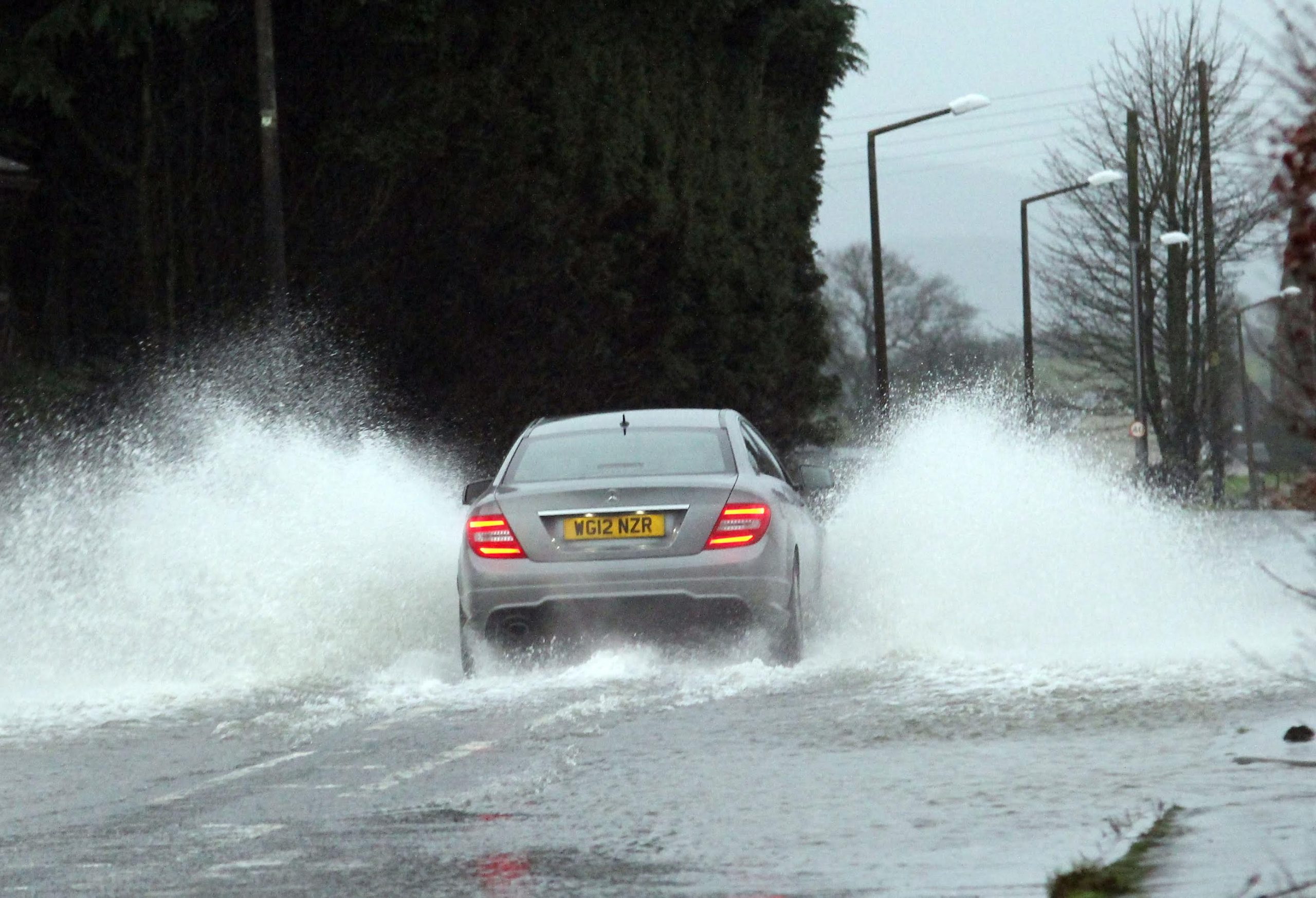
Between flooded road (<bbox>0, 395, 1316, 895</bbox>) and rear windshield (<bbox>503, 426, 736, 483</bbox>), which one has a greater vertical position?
rear windshield (<bbox>503, 426, 736, 483</bbox>)

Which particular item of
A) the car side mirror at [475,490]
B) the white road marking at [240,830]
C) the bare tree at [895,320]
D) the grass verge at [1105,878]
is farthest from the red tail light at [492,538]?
the bare tree at [895,320]

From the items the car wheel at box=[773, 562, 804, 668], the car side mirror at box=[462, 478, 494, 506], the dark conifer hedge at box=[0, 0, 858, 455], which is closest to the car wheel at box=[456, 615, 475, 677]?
the car side mirror at box=[462, 478, 494, 506]

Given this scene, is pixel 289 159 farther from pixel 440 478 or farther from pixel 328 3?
pixel 440 478

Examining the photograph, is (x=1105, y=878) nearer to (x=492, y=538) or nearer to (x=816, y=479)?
(x=492, y=538)

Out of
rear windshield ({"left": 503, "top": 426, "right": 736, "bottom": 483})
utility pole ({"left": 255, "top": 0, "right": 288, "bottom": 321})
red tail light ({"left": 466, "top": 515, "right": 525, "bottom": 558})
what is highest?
utility pole ({"left": 255, "top": 0, "right": 288, "bottom": 321})

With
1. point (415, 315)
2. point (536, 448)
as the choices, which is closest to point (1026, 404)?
point (415, 315)

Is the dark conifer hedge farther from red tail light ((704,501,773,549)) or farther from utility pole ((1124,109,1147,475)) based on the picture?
utility pole ((1124,109,1147,475))

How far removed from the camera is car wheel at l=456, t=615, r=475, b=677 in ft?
38.9

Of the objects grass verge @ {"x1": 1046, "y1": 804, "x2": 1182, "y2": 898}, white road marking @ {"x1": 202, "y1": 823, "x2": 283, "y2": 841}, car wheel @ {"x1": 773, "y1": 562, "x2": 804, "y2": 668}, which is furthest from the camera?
car wheel @ {"x1": 773, "y1": 562, "x2": 804, "y2": 668}

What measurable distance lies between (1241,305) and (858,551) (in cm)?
833

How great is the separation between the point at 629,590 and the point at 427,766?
3.09m

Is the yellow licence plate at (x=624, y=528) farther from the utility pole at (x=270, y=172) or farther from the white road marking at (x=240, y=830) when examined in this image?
the utility pole at (x=270, y=172)

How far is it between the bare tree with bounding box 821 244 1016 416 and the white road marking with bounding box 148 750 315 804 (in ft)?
328

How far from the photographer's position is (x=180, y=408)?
21.0 metres
